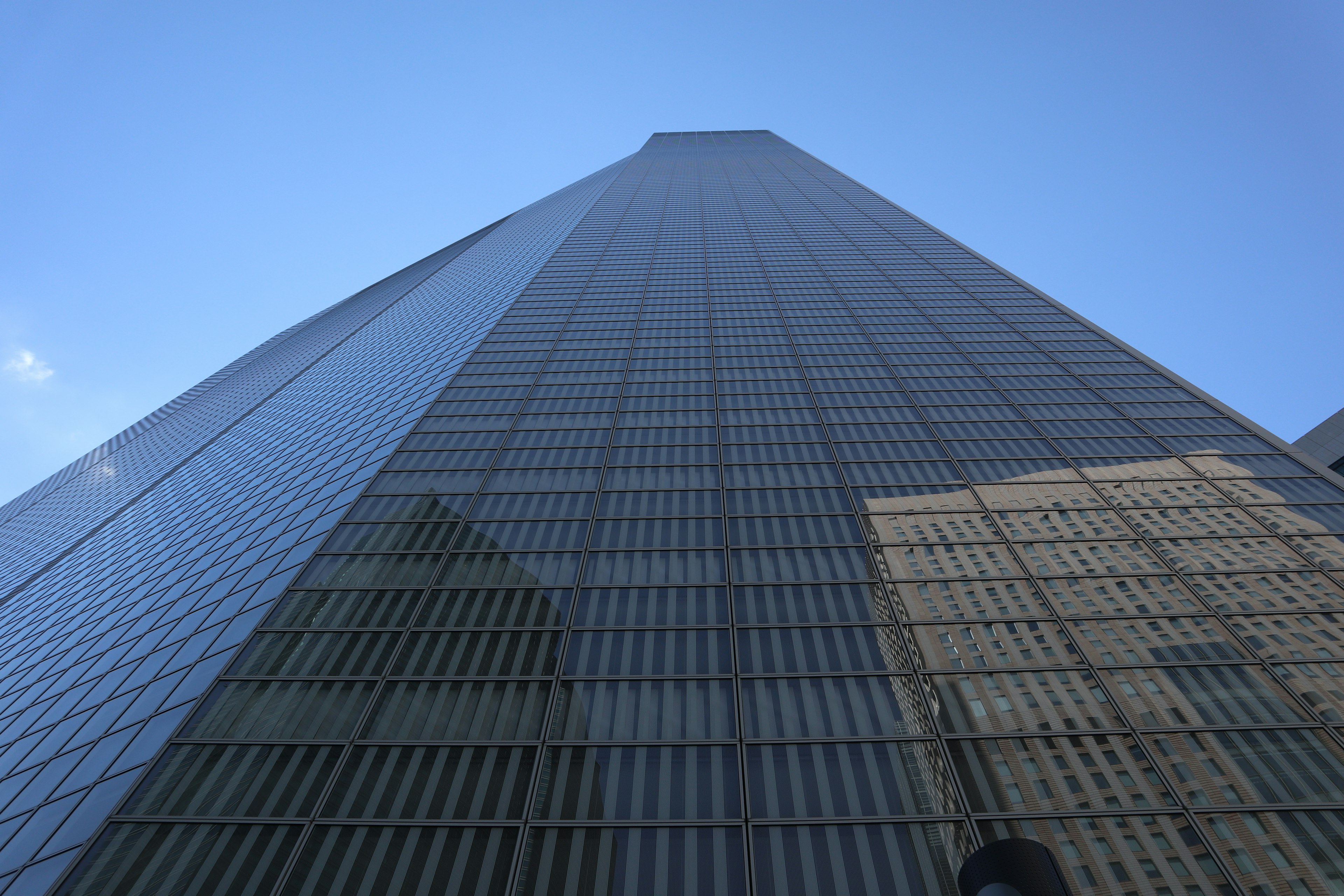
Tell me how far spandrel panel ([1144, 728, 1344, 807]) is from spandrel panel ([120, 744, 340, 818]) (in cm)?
2280

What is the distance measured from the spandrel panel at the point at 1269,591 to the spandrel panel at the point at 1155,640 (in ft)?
5.01

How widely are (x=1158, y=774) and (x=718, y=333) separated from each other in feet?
115

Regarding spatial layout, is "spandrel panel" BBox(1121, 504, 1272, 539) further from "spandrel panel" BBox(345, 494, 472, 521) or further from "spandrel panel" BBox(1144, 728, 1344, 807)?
A: "spandrel panel" BBox(345, 494, 472, 521)

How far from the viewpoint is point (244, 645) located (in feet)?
77.0

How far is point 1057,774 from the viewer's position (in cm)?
1828

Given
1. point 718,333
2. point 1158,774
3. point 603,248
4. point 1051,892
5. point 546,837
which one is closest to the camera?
point 1051,892

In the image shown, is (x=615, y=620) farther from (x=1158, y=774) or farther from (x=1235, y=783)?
(x=1235, y=783)

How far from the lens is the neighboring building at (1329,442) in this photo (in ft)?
144

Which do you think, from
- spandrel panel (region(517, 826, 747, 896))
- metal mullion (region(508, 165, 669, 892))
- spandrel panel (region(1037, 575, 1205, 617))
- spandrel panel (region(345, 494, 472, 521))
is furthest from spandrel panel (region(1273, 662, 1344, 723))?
spandrel panel (region(345, 494, 472, 521))

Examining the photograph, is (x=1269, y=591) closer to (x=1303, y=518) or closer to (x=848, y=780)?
(x=1303, y=518)

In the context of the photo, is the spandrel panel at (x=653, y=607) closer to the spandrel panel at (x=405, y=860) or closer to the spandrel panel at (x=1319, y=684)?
the spandrel panel at (x=405, y=860)

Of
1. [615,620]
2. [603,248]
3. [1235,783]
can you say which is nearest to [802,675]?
[615,620]

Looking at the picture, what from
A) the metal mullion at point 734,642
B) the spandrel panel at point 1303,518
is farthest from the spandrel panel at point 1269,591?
the metal mullion at point 734,642

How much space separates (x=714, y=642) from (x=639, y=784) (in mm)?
5654
